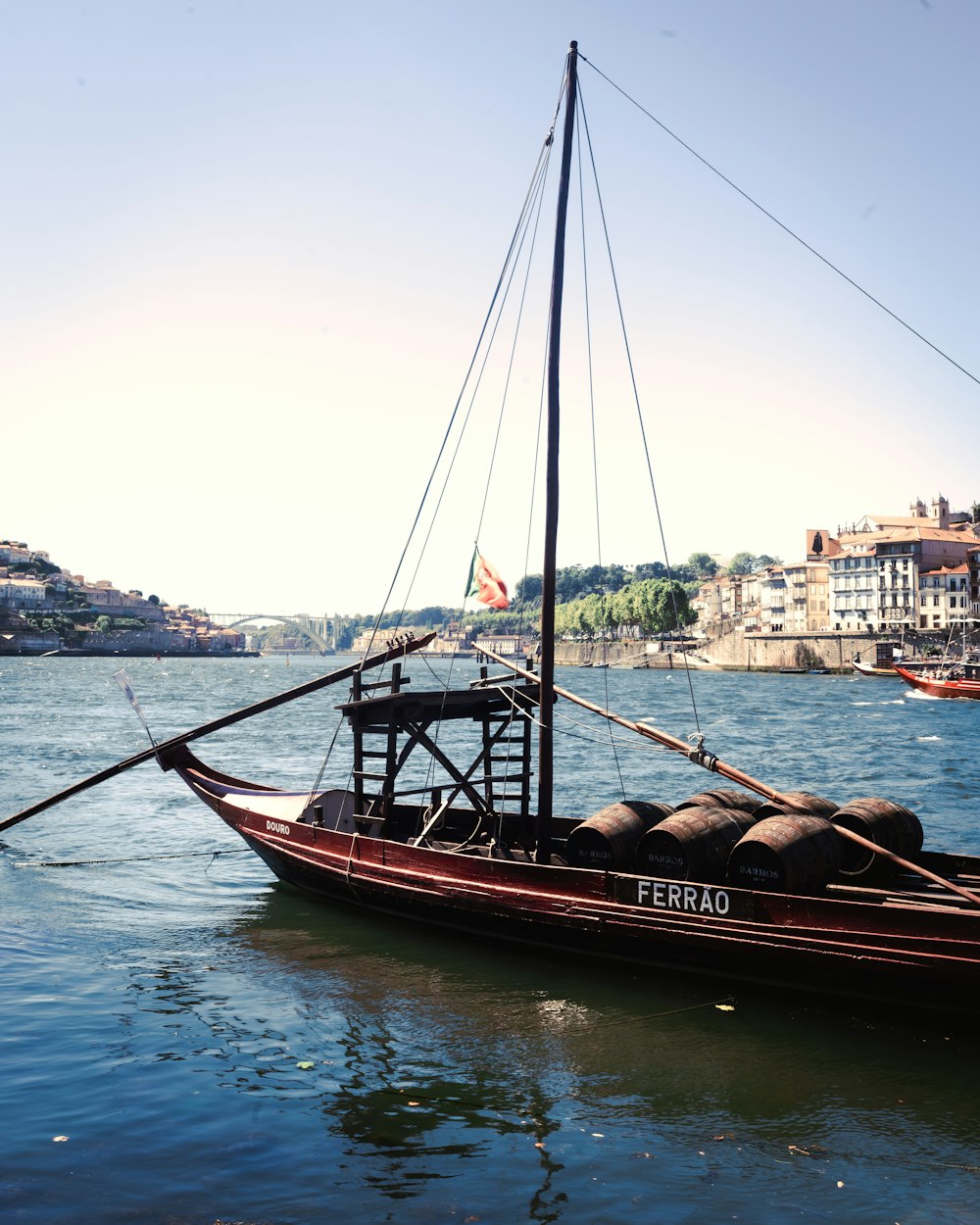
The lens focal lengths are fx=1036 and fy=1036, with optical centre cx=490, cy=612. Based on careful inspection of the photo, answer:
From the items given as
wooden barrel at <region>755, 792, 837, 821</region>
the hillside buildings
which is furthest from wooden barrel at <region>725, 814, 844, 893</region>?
the hillside buildings

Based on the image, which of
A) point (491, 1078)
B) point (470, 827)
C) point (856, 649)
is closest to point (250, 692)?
point (856, 649)

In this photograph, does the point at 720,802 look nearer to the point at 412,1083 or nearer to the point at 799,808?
the point at 799,808

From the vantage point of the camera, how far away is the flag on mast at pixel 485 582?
1809 centimetres

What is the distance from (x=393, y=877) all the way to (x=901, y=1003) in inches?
311

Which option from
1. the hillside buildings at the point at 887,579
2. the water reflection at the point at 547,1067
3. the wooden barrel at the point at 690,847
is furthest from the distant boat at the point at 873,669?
→ the water reflection at the point at 547,1067

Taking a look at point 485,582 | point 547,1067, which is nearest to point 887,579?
point 485,582

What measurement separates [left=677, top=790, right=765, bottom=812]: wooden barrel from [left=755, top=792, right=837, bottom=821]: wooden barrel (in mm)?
178

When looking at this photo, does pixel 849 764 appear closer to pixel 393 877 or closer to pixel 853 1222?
pixel 393 877

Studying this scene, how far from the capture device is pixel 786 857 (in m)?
13.5

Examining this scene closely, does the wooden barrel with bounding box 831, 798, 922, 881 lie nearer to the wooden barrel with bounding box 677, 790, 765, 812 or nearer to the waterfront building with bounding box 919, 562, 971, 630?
the wooden barrel with bounding box 677, 790, 765, 812

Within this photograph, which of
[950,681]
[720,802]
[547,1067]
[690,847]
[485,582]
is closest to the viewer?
[547,1067]

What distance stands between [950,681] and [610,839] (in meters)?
93.2

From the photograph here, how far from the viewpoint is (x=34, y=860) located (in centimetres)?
2369

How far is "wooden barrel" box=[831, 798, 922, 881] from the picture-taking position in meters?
15.1
